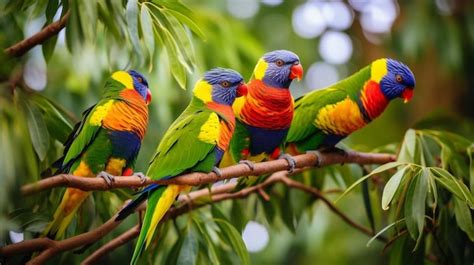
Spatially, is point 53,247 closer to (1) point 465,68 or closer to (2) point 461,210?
(2) point 461,210

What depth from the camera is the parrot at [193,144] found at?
2.31 metres

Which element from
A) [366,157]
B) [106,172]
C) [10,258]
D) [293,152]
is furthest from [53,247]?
[366,157]

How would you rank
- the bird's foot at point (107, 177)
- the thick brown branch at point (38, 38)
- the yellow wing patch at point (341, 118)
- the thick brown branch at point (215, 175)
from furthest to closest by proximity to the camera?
1. the yellow wing patch at point (341, 118)
2. the thick brown branch at point (38, 38)
3. the bird's foot at point (107, 177)
4. the thick brown branch at point (215, 175)

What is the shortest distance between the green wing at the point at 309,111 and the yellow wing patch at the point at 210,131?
633 mm

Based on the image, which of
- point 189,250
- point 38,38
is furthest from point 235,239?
point 38,38

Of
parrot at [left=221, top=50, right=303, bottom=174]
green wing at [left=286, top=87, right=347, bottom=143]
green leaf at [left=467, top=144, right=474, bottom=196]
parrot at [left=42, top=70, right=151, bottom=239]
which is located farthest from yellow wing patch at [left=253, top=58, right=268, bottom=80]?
green leaf at [left=467, top=144, right=474, bottom=196]

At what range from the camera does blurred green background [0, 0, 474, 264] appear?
3651mm

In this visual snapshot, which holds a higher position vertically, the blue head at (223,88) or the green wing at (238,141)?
the blue head at (223,88)

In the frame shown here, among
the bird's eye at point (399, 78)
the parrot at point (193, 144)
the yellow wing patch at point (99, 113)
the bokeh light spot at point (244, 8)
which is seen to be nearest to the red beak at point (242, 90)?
the parrot at point (193, 144)

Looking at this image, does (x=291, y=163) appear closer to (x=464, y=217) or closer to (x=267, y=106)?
(x=267, y=106)

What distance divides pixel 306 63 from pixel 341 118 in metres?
3.45

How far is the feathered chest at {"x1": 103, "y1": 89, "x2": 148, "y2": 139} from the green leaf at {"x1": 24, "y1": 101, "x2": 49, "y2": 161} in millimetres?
230

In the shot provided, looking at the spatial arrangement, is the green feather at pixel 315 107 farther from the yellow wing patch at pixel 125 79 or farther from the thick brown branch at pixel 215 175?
the yellow wing patch at pixel 125 79

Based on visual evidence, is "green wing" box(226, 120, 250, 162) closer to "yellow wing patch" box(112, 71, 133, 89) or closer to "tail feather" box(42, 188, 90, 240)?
"yellow wing patch" box(112, 71, 133, 89)
